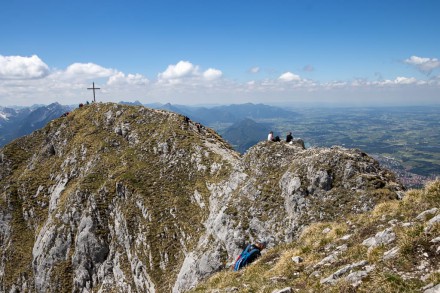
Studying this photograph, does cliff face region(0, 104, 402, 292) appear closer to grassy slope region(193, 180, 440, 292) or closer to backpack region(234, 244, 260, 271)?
backpack region(234, 244, 260, 271)

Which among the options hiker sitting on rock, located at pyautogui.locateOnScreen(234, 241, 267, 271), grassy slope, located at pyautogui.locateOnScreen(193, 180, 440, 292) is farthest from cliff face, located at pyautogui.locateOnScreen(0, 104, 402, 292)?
grassy slope, located at pyautogui.locateOnScreen(193, 180, 440, 292)

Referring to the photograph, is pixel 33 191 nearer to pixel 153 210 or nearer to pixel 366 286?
pixel 153 210

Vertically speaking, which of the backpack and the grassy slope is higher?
the grassy slope

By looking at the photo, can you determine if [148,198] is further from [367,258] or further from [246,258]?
[367,258]

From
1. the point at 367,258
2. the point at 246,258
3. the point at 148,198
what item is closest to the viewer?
the point at 367,258

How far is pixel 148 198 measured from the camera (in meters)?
46.6

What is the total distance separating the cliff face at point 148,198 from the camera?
31.8 meters

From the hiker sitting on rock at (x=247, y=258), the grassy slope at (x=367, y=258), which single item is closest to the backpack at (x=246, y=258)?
the hiker sitting on rock at (x=247, y=258)

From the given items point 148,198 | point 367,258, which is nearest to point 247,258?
point 367,258

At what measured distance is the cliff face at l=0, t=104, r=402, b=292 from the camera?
31.8 m

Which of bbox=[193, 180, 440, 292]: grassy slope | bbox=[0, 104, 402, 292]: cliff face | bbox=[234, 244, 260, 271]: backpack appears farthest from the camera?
bbox=[0, 104, 402, 292]: cliff face

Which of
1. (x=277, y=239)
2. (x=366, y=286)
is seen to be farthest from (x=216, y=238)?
(x=366, y=286)

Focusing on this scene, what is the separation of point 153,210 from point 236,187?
44.8 ft

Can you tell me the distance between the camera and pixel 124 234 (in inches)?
1821
